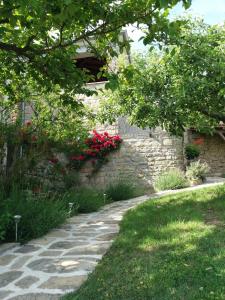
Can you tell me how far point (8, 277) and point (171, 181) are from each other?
26.5 feet

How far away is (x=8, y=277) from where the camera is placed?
4164 mm

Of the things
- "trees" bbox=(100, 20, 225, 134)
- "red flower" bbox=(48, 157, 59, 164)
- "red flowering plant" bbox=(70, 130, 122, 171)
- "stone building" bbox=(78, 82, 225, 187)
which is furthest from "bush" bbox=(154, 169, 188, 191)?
"trees" bbox=(100, 20, 225, 134)

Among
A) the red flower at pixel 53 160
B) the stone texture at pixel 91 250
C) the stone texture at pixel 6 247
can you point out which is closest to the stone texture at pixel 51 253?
the stone texture at pixel 91 250

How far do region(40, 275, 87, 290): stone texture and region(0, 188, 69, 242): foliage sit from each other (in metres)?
1.80

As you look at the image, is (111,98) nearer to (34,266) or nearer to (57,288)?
(34,266)

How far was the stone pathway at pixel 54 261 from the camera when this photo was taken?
373 centimetres

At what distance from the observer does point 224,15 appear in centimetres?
711

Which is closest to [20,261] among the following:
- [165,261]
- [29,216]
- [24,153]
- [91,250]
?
[91,250]

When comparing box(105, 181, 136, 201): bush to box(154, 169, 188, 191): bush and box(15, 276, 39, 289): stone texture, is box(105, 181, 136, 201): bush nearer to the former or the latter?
box(154, 169, 188, 191): bush

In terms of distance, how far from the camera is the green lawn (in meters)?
3.31

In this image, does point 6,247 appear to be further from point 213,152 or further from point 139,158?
point 213,152

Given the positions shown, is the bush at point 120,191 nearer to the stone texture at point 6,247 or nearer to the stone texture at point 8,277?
the stone texture at point 6,247

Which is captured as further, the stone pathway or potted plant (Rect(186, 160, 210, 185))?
potted plant (Rect(186, 160, 210, 185))

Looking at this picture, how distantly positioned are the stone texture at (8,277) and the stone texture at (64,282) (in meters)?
0.43
